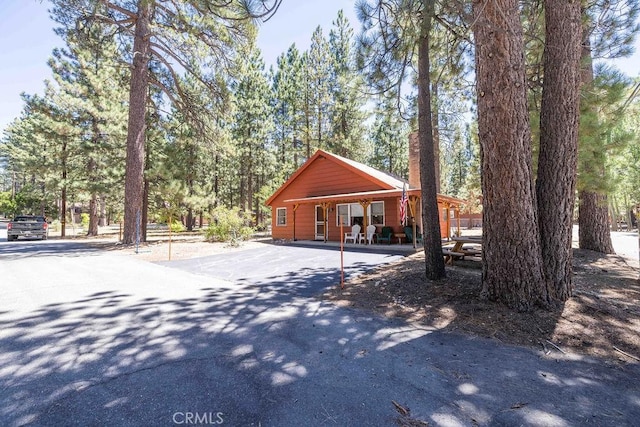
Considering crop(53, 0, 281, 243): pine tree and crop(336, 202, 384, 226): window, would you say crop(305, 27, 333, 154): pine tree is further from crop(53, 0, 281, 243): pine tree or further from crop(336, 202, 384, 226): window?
crop(53, 0, 281, 243): pine tree

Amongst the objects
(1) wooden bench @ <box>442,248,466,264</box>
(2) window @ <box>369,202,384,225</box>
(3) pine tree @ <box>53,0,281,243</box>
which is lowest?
(1) wooden bench @ <box>442,248,466,264</box>

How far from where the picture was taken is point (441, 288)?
5223 mm

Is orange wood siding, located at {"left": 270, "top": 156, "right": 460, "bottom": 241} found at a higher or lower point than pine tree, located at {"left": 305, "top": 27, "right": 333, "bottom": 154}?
lower

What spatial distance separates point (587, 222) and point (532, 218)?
7433 mm

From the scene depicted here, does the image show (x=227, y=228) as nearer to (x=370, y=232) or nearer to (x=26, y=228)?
(x=370, y=232)

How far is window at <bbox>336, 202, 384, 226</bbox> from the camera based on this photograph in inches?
581

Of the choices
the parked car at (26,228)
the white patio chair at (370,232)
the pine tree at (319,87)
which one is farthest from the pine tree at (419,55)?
the parked car at (26,228)

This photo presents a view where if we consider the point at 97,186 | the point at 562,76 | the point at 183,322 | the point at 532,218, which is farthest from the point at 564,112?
the point at 97,186

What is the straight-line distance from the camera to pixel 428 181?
5.98 meters

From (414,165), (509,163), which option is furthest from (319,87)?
(509,163)

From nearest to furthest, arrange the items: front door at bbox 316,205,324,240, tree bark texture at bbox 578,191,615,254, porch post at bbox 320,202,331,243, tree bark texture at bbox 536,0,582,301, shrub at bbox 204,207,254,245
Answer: tree bark texture at bbox 536,0,582,301, tree bark texture at bbox 578,191,615,254, shrub at bbox 204,207,254,245, porch post at bbox 320,202,331,243, front door at bbox 316,205,324,240

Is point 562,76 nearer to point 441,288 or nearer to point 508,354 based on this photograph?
point 441,288

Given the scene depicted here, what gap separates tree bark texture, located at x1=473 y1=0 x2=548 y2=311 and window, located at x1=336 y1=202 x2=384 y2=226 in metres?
10.4

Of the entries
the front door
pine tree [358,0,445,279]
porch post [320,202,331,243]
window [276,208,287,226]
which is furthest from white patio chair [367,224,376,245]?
pine tree [358,0,445,279]
